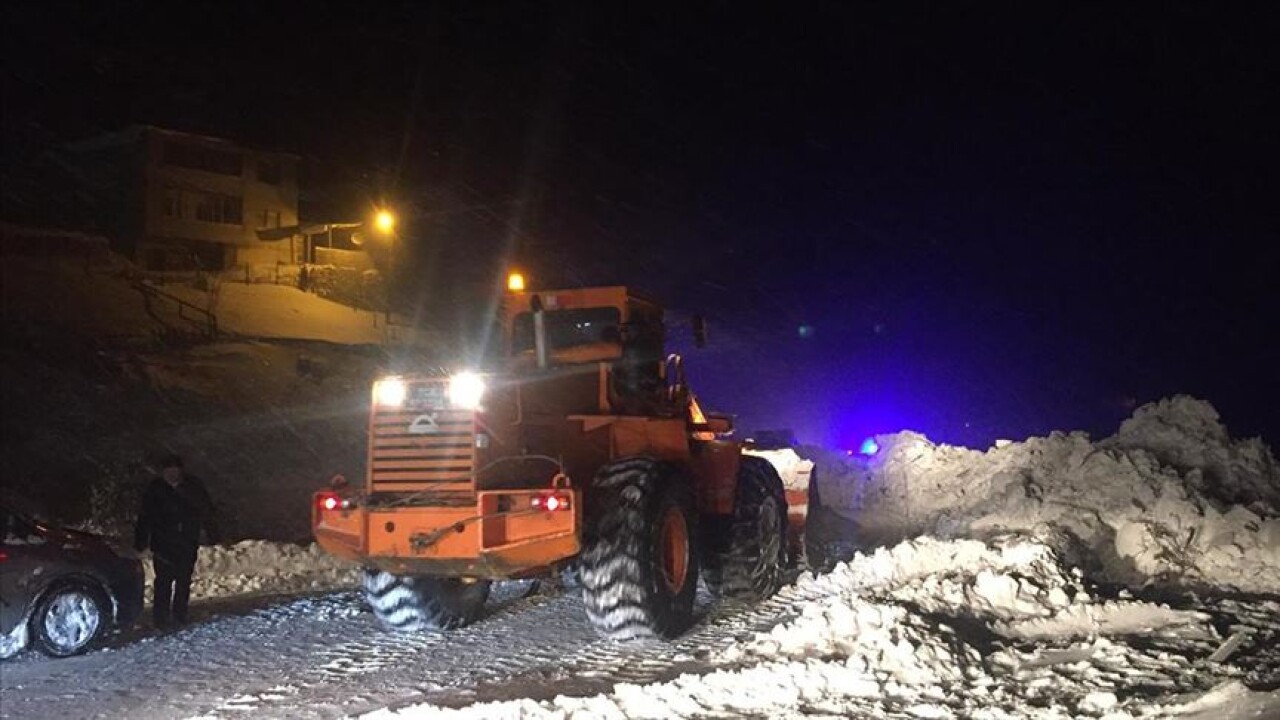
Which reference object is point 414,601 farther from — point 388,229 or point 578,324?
point 388,229

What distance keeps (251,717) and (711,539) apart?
17.4 feet

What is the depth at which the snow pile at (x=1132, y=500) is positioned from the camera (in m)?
10.4

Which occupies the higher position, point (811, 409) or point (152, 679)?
point (811, 409)

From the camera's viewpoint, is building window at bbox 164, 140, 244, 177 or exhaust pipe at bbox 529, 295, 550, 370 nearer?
exhaust pipe at bbox 529, 295, 550, 370

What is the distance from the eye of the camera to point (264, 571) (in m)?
12.5

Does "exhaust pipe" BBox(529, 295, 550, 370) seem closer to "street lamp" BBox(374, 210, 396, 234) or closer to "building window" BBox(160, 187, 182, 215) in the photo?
"building window" BBox(160, 187, 182, 215)

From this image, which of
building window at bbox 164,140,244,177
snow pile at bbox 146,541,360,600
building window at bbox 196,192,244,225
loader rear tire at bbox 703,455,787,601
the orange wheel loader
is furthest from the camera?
building window at bbox 164,140,244,177

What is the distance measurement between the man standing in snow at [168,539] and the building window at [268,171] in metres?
36.8

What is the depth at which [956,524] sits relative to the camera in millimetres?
13719

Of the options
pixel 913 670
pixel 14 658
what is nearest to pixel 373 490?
pixel 14 658

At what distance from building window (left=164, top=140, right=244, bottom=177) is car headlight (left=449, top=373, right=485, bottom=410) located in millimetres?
37562

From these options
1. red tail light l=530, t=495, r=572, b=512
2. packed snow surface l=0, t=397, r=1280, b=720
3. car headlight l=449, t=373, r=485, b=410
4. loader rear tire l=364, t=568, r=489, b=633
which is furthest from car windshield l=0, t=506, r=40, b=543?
red tail light l=530, t=495, r=572, b=512

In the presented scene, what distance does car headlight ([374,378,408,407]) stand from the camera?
887 cm

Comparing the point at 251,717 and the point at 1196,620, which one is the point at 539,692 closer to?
the point at 251,717
